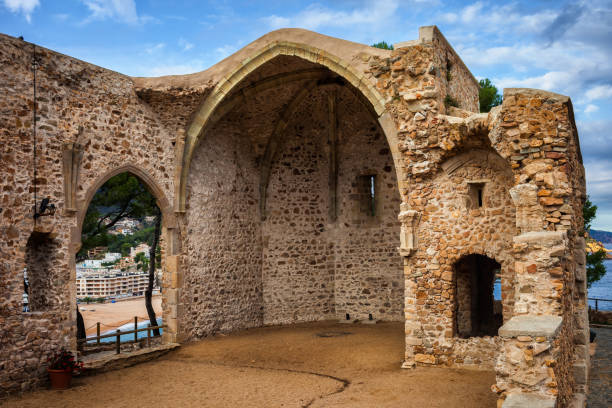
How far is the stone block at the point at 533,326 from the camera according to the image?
16.2 feet

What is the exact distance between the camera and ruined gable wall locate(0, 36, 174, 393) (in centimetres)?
790

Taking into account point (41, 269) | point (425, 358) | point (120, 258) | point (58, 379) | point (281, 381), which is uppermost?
point (41, 269)

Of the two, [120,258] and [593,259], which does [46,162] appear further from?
[120,258]

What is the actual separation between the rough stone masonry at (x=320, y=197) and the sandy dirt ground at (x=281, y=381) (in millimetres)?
670

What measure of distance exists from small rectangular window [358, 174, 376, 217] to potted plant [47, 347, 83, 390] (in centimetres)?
788

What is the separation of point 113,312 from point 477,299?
30.6m

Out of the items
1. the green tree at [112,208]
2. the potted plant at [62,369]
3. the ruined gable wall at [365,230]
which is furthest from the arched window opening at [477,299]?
the green tree at [112,208]

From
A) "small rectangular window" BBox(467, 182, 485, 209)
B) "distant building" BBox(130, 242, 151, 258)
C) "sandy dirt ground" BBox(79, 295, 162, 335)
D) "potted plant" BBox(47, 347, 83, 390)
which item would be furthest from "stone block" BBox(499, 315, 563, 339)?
"distant building" BBox(130, 242, 151, 258)

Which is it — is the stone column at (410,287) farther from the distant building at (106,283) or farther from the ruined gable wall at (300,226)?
the distant building at (106,283)

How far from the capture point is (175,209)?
1102cm

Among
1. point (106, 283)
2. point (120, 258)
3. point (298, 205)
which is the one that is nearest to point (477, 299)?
point (298, 205)

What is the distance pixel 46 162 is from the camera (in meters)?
8.51

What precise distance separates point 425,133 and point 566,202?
8.71ft

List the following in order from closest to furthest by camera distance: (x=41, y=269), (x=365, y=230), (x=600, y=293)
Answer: (x=41, y=269) → (x=365, y=230) → (x=600, y=293)
